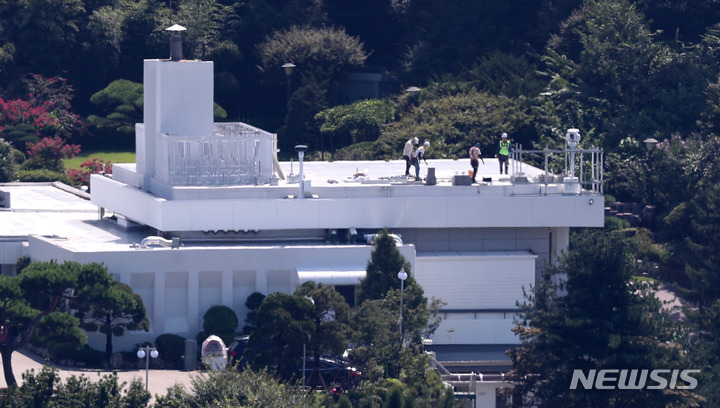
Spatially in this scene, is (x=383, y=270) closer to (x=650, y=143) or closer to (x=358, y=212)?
(x=358, y=212)

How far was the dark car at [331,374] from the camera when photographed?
43844 mm

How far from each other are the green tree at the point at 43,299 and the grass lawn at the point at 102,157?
31718 mm

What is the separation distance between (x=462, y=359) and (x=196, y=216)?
834cm

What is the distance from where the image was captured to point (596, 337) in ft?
142

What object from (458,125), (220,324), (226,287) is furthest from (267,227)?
(458,125)

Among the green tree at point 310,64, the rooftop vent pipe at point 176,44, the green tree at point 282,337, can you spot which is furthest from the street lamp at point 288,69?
the green tree at point 282,337

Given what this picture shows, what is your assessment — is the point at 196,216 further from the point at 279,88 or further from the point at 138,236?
the point at 279,88

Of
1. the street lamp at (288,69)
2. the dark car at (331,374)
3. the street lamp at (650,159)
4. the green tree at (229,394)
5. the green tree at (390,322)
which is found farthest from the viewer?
the street lamp at (288,69)

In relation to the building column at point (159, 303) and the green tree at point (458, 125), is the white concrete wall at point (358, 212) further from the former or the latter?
the green tree at point (458, 125)

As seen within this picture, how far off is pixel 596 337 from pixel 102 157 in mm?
40115

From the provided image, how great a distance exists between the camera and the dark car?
4384cm

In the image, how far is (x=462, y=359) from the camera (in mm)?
49188

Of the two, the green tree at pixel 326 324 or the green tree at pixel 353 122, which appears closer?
the green tree at pixel 326 324

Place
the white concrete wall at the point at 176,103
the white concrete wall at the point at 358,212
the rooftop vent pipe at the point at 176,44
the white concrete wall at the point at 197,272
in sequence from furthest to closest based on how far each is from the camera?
the rooftop vent pipe at the point at 176,44 < the white concrete wall at the point at 176,103 < the white concrete wall at the point at 358,212 < the white concrete wall at the point at 197,272
